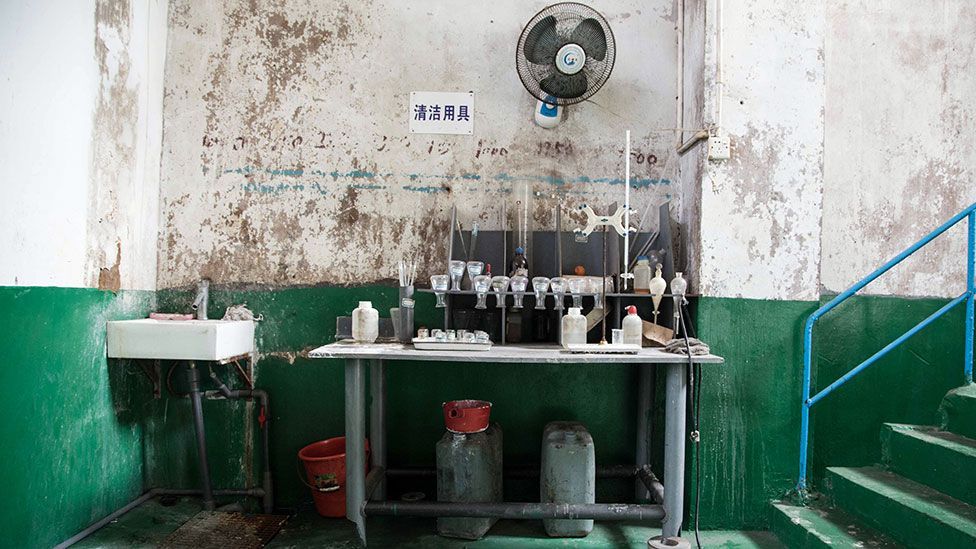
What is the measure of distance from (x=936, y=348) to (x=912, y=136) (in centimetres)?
135

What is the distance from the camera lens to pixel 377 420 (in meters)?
3.48

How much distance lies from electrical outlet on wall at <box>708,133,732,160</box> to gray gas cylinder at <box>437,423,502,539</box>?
6.62 feet

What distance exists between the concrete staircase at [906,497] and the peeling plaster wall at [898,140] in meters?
0.96

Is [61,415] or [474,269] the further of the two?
[474,269]

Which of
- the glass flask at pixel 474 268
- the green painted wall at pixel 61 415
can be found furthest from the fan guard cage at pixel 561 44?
the green painted wall at pixel 61 415

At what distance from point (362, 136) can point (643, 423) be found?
251 cm

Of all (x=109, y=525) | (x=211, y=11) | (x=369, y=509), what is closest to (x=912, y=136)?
(x=369, y=509)

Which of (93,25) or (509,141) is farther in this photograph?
(509,141)

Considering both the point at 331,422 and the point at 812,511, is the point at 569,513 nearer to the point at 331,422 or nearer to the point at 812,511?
the point at 812,511

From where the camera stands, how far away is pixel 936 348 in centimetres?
369

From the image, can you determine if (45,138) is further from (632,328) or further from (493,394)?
(632,328)

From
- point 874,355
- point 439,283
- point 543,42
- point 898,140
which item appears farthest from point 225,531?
point 898,140

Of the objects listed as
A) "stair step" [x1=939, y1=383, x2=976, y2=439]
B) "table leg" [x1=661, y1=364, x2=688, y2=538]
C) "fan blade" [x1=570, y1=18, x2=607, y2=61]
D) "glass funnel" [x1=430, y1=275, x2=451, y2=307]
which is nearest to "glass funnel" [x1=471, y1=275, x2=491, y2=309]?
"glass funnel" [x1=430, y1=275, x2=451, y2=307]

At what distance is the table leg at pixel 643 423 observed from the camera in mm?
3525
